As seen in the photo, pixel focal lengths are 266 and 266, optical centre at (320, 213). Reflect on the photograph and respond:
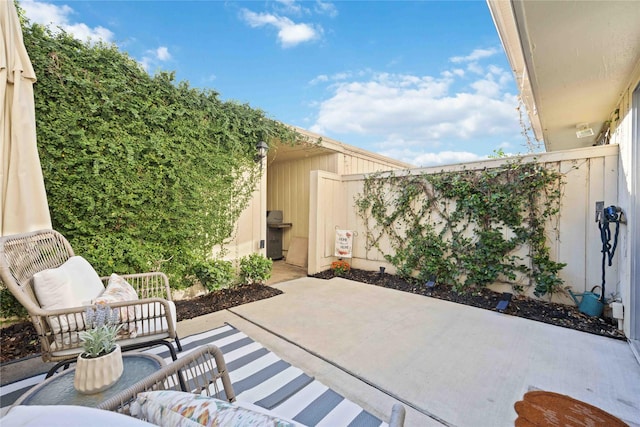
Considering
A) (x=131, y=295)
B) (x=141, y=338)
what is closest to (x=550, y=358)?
(x=141, y=338)

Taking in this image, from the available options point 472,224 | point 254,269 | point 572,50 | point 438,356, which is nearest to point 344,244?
point 254,269

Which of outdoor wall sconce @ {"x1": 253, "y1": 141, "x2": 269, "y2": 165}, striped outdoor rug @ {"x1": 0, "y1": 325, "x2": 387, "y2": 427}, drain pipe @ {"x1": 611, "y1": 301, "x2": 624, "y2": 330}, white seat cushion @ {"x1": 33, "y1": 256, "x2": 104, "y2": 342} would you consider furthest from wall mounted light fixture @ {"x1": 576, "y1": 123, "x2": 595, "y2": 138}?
white seat cushion @ {"x1": 33, "y1": 256, "x2": 104, "y2": 342}

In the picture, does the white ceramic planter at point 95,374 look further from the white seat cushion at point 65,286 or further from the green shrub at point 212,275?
the green shrub at point 212,275

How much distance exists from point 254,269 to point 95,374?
9.88 ft

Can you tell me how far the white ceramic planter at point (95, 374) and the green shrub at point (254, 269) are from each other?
9.62 ft

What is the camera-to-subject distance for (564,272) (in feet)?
11.3

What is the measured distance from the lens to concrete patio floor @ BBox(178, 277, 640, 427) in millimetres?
1810

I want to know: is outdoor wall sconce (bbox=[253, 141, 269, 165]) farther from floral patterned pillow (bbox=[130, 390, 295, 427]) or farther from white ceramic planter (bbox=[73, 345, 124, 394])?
floral patterned pillow (bbox=[130, 390, 295, 427])

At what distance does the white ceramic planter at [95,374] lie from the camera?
1.22 m

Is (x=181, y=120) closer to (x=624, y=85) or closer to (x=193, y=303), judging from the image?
(x=193, y=303)

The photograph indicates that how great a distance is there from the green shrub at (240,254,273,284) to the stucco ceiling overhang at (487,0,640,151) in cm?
400

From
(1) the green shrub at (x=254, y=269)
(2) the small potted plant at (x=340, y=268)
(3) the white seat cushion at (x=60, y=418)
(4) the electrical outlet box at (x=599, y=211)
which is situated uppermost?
(4) the electrical outlet box at (x=599, y=211)

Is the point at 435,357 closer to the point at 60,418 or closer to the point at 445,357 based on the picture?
the point at 445,357

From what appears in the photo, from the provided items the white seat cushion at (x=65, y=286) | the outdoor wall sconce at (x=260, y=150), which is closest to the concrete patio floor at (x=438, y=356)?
the white seat cushion at (x=65, y=286)
